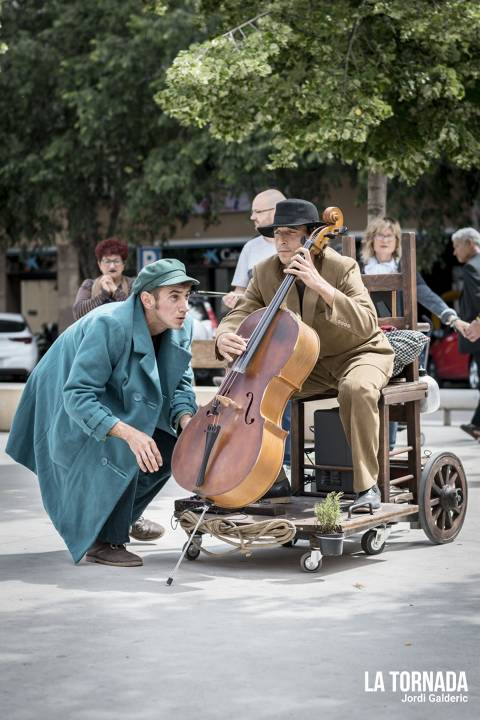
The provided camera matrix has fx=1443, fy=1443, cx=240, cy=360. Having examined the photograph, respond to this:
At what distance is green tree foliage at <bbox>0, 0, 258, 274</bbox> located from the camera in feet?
81.3

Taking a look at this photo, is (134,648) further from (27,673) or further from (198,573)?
(198,573)

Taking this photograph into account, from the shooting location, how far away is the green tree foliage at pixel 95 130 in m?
24.8

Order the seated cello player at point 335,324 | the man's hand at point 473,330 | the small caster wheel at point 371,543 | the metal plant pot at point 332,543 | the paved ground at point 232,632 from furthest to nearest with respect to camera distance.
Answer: the man's hand at point 473,330, the small caster wheel at point 371,543, the seated cello player at point 335,324, the metal plant pot at point 332,543, the paved ground at point 232,632

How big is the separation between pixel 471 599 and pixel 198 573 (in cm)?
131

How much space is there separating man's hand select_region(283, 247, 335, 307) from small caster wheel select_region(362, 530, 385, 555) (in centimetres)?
123

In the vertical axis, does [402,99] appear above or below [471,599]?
above

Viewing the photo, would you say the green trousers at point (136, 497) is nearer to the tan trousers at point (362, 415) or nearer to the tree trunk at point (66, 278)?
the tan trousers at point (362, 415)

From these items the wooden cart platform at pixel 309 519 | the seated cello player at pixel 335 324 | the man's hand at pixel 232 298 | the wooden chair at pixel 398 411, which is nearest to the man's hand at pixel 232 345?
the seated cello player at pixel 335 324

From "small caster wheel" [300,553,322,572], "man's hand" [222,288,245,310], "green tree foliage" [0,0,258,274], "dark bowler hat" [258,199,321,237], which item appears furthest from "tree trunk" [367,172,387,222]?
"small caster wheel" [300,553,322,572]

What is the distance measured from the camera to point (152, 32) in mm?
24266

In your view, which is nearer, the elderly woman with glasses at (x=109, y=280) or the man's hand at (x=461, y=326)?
the elderly woman with glasses at (x=109, y=280)

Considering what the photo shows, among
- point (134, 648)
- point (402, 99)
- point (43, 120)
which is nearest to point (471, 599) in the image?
point (134, 648)

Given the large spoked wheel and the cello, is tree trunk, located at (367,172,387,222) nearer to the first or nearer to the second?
the large spoked wheel

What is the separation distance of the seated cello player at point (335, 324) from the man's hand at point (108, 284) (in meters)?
1.88
